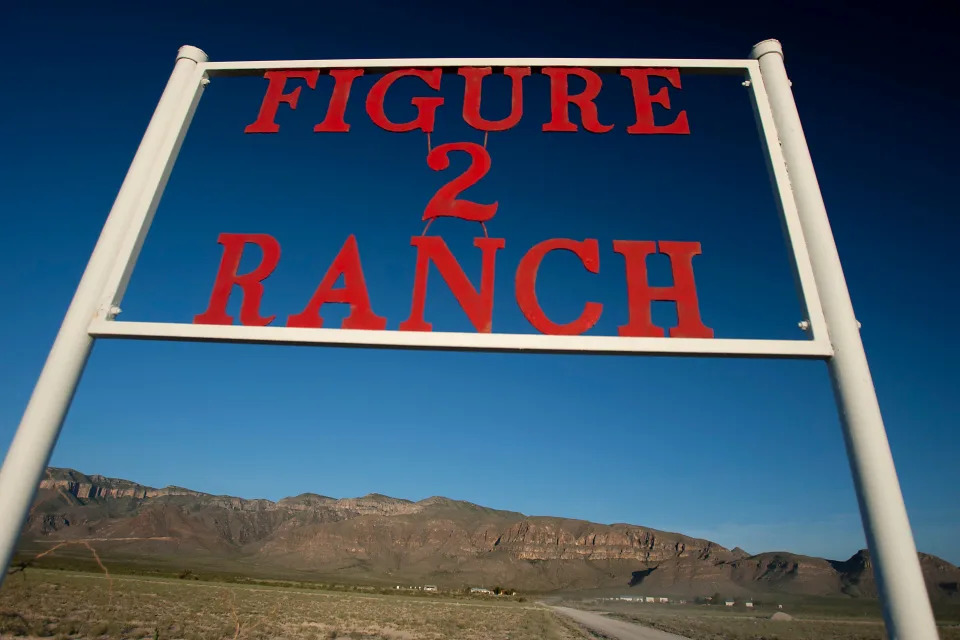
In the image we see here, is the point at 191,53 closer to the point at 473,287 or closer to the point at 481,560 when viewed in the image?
the point at 473,287

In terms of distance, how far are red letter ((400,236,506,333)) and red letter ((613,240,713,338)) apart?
2.50ft

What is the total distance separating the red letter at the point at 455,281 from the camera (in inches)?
125

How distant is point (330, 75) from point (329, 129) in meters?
0.47

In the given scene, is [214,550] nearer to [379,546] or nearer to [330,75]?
[379,546]

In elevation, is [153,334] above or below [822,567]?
below

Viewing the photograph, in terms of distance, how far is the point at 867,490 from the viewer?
2623 mm

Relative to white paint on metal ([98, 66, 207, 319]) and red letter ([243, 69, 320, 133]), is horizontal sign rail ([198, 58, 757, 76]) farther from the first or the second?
white paint on metal ([98, 66, 207, 319])

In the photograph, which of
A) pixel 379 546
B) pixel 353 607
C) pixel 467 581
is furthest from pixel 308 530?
pixel 353 607

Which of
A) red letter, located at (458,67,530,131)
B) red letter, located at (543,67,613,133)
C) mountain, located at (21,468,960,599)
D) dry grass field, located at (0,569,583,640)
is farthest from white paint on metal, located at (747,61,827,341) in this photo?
mountain, located at (21,468,960,599)

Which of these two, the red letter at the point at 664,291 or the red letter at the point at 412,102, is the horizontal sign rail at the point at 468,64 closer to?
the red letter at the point at 412,102

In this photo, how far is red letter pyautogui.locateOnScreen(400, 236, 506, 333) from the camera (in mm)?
3178

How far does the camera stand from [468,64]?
14.2ft

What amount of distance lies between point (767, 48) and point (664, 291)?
2140mm

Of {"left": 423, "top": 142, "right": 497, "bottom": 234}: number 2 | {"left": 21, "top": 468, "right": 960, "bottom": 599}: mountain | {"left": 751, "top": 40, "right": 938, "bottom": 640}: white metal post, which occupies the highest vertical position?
{"left": 21, "top": 468, "right": 960, "bottom": 599}: mountain
